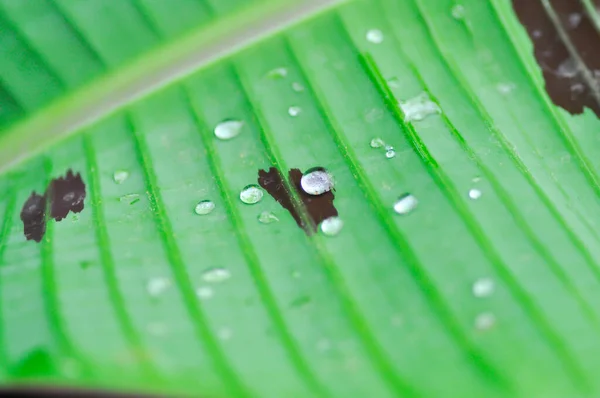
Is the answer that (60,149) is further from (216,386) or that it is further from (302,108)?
(216,386)

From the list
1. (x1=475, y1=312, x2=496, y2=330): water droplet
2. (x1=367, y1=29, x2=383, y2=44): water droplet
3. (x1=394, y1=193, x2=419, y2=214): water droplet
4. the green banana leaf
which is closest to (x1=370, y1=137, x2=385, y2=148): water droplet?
the green banana leaf

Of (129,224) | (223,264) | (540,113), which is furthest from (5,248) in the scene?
(540,113)

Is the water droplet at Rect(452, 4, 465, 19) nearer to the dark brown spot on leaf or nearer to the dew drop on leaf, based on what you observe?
the dew drop on leaf

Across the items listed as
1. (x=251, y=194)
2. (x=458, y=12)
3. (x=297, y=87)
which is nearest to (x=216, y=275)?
(x=251, y=194)

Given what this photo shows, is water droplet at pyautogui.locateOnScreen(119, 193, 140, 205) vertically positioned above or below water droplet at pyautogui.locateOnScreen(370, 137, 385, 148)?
above

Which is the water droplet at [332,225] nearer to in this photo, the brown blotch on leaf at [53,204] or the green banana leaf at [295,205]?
the green banana leaf at [295,205]
